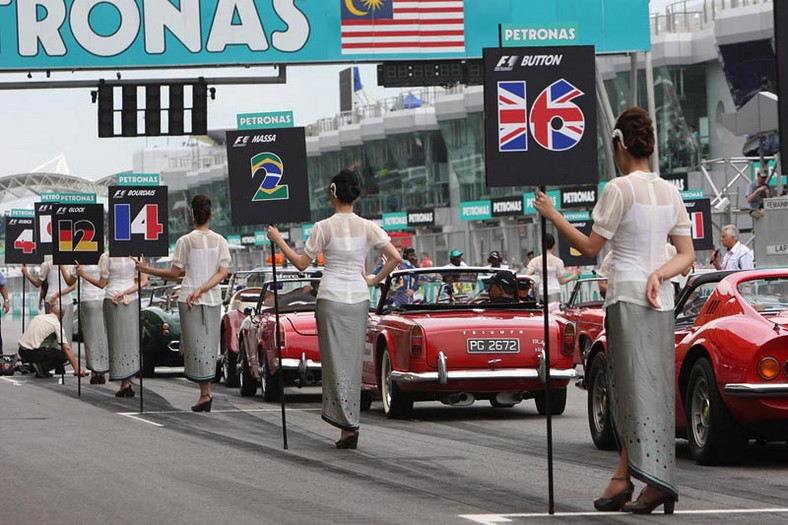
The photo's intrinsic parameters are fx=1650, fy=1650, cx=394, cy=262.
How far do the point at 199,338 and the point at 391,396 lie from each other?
7.00 ft

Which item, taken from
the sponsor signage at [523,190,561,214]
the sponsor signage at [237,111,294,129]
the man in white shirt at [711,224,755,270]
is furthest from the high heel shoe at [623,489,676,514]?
the sponsor signage at [523,190,561,214]

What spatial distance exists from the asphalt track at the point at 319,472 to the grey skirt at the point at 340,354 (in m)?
0.33

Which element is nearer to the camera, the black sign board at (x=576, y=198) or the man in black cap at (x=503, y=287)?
the man in black cap at (x=503, y=287)

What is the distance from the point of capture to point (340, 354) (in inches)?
474

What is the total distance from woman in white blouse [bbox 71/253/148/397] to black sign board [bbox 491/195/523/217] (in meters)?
56.7

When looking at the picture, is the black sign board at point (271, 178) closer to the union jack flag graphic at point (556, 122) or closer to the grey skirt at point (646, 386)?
the union jack flag graphic at point (556, 122)

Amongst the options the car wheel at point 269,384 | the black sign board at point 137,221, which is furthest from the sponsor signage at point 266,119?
the car wheel at point 269,384

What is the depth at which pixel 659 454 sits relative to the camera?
7926 millimetres

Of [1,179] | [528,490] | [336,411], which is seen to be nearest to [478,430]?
[336,411]

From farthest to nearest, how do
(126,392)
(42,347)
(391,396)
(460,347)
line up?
(42,347), (126,392), (391,396), (460,347)

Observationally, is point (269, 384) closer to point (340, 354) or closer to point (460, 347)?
point (460, 347)

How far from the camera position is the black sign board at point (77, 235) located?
1928 centimetres

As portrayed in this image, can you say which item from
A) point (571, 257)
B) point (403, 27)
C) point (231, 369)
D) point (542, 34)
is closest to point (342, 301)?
point (231, 369)

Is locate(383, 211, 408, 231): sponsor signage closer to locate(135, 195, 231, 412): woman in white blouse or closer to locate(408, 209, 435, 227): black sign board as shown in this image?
locate(408, 209, 435, 227): black sign board
